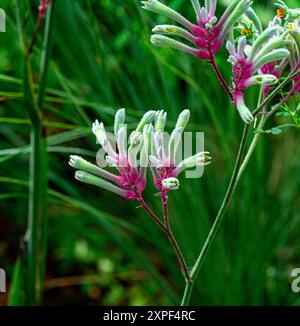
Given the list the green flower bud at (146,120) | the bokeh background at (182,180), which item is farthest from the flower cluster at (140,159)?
the bokeh background at (182,180)

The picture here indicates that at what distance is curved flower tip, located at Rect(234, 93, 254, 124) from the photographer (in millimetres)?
519

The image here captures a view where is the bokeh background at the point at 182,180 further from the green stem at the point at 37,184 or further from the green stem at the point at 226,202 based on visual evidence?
the green stem at the point at 226,202

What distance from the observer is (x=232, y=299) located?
113cm

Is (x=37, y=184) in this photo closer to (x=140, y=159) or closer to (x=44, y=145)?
(x=44, y=145)

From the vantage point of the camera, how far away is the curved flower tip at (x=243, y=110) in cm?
52

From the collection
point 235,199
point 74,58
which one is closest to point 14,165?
point 74,58

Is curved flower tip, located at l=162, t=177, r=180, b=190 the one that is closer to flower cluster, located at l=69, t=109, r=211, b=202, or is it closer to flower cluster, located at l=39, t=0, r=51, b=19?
flower cluster, located at l=69, t=109, r=211, b=202

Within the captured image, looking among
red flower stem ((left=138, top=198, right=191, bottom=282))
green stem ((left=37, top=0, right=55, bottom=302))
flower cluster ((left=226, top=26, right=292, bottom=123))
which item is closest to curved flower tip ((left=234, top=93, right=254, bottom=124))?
flower cluster ((left=226, top=26, right=292, bottom=123))

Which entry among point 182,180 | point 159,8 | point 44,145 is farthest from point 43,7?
point 182,180

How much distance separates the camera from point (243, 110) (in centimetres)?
53

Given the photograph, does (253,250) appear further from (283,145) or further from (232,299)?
(283,145)
